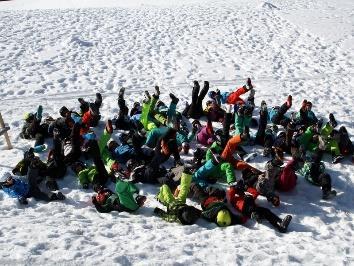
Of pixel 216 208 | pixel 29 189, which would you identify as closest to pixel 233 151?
pixel 216 208

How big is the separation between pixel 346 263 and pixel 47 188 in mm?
6108

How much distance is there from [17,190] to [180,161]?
3.74m

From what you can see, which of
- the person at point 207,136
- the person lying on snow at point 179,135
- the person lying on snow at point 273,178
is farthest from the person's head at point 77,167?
the person lying on snow at point 273,178

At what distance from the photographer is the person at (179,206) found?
8523mm

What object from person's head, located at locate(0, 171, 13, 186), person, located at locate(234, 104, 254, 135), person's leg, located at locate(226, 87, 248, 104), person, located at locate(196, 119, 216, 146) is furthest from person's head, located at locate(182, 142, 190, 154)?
person's head, located at locate(0, 171, 13, 186)

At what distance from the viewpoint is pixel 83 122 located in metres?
12.5

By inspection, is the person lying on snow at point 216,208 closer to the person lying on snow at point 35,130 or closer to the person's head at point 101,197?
the person's head at point 101,197

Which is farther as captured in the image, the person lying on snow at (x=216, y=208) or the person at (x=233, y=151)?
the person at (x=233, y=151)

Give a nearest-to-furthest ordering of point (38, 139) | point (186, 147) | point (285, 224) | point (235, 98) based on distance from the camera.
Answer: point (285, 224)
point (186, 147)
point (38, 139)
point (235, 98)

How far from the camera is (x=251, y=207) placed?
874cm

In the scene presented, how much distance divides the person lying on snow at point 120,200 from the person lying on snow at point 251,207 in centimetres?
182

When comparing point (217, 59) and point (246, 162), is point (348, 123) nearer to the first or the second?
point (246, 162)

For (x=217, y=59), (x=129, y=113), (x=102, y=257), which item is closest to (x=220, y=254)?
(x=102, y=257)

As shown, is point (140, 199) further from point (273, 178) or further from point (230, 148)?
point (273, 178)
